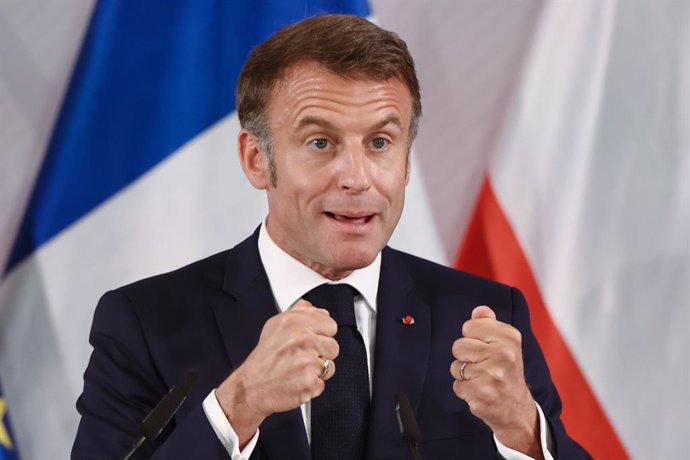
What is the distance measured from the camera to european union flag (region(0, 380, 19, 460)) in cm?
247

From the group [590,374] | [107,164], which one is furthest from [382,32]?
[590,374]

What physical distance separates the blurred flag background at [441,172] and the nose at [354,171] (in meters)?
0.79

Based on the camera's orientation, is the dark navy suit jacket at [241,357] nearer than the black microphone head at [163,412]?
No

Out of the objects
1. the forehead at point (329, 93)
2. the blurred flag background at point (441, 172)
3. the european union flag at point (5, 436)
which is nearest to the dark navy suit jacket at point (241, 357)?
the forehead at point (329, 93)

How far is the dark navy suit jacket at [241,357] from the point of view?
1.75m

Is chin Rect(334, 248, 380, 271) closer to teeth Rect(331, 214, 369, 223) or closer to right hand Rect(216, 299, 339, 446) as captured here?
teeth Rect(331, 214, 369, 223)

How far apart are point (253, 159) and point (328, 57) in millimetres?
293

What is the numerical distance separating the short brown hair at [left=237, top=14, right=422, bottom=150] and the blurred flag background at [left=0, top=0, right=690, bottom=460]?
59cm

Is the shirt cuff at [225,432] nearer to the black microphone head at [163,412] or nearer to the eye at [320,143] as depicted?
the black microphone head at [163,412]

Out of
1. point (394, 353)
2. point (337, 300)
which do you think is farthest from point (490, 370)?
point (337, 300)

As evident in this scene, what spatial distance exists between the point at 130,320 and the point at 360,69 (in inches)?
26.1

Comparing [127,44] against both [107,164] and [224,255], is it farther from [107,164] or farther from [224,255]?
[224,255]

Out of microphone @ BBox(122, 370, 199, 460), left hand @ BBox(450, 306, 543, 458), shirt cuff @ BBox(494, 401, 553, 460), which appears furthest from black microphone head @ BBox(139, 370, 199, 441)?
shirt cuff @ BBox(494, 401, 553, 460)

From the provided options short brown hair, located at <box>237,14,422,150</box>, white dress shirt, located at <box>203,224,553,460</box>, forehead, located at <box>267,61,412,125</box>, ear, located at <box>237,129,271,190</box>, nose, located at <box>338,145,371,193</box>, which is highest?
short brown hair, located at <box>237,14,422,150</box>
